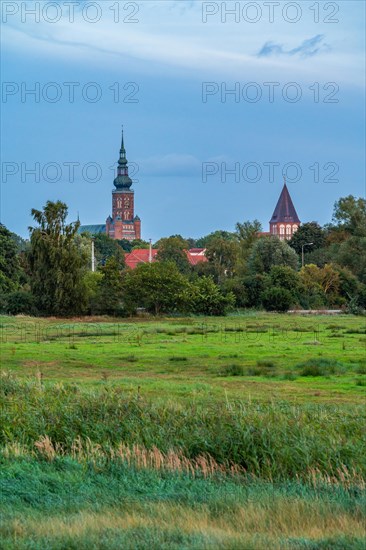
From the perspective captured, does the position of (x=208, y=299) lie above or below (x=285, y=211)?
below

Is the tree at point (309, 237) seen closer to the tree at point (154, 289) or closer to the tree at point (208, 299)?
the tree at point (208, 299)

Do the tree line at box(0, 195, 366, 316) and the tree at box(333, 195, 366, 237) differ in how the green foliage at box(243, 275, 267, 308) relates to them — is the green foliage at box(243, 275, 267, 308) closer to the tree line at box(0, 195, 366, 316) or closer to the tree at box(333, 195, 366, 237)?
the tree line at box(0, 195, 366, 316)

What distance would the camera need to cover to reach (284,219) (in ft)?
620

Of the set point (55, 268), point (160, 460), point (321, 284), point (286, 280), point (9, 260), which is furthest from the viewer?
point (321, 284)

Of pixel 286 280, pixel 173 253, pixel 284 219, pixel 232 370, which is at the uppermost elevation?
pixel 284 219

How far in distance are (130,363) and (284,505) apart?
21.2m

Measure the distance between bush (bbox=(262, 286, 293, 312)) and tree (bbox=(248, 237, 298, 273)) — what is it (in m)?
10.6

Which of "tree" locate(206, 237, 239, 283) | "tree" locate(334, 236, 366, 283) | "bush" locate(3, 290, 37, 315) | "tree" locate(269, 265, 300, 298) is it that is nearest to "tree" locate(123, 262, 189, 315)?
"bush" locate(3, 290, 37, 315)

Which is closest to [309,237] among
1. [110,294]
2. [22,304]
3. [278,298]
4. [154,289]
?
[278,298]

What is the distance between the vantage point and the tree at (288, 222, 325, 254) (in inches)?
4090

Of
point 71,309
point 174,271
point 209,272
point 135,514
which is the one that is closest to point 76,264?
point 71,309

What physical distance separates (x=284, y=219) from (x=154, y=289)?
128m

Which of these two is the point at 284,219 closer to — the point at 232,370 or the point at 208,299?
the point at 208,299

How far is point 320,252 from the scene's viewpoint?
321 ft
